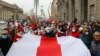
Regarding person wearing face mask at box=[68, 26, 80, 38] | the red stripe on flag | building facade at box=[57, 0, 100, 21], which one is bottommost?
person wearing face mask at box=[68, 26, 80, 38]

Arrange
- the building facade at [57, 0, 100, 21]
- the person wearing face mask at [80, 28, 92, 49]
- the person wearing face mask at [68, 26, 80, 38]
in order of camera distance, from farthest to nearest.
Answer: the building facade at [57, 0, 100, 21] < the person wearing face mask at [68, 26, 80, 38] < the person wearing face mask at [80, 28, 92, 49]

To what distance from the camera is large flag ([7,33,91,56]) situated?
23.4 feet

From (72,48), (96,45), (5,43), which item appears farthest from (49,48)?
(5,43)

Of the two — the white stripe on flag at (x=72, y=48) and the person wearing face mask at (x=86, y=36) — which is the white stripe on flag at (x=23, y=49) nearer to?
the white stripe on flag at (x=72, y=48)

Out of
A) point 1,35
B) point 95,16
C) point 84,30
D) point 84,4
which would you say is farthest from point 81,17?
point 1,35

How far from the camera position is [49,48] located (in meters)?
7.31

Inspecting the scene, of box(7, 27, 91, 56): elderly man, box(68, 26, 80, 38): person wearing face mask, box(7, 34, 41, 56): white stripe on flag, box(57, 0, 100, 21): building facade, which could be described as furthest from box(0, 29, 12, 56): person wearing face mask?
box(57, 0, 100, 21): building facade

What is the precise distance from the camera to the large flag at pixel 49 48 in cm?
712

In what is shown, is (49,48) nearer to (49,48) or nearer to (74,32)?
(49,48)

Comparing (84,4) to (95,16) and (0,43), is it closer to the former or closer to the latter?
(95,16)

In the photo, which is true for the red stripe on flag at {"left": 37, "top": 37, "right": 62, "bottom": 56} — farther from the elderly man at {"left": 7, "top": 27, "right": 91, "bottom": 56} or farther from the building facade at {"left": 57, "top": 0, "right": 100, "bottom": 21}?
the building facade at {"left": 57, "top": 0, "right": 100, "bottom": 21}

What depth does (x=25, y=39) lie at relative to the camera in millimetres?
7914

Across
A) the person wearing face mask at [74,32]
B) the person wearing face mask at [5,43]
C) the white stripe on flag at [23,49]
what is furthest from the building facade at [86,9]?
the white stripe on flag at [23,49]

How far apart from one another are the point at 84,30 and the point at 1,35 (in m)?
4.41
